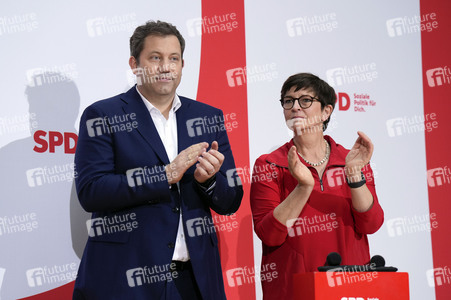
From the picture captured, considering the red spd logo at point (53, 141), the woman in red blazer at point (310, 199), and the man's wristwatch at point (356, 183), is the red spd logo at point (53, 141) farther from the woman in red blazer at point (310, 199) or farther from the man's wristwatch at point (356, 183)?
the man's wristwatch at point (356, 183)

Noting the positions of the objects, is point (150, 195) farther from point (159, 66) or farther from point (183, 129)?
point (159, 66)

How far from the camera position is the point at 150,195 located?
195cm

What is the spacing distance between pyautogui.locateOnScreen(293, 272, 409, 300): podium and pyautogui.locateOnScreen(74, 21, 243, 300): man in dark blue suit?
0.49 m

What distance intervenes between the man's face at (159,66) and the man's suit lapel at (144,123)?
2.8 inches

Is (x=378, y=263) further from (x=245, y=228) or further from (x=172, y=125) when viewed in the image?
(x=245, y=228)

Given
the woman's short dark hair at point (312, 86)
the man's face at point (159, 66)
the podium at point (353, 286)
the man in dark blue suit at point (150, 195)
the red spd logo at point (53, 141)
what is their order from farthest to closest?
the red spd logo at point (53, 141) < the woman's short dark hair at point (312, 86) < the man's face at point (159, 66) < the man in dark blue suit at point (150, 195) < the podium at point (353, 286)

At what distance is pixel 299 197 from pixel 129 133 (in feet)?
2.28

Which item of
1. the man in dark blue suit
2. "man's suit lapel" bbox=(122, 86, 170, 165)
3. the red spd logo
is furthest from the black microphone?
the red spd logo

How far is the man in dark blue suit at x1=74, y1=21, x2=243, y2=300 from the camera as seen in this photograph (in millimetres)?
1959

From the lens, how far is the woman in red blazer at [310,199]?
226cm

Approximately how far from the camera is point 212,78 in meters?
3.01

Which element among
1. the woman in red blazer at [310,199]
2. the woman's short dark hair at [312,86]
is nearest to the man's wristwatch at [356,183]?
the woman in red blazer at [310,199]

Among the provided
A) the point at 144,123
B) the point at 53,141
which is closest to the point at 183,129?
the point at 144,123

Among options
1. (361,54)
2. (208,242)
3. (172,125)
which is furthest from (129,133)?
(361,54)
